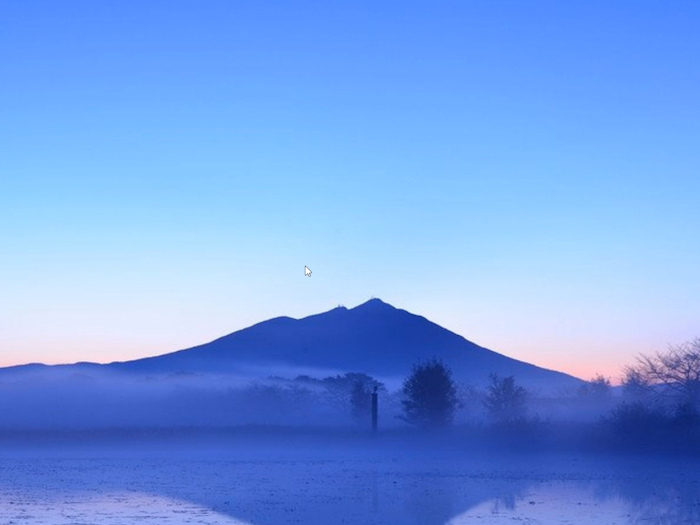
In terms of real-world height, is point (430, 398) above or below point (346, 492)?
above

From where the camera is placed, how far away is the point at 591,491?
120ft

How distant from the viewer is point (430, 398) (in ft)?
250

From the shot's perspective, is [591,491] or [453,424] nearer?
[591,491]

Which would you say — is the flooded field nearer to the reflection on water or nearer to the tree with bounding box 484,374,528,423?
the reflection on water

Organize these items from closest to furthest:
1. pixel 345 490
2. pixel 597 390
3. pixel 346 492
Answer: pixel 346 492, pixel 345 490, pixel 597 390

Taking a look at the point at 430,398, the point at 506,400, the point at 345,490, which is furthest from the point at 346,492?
the point at 506,400

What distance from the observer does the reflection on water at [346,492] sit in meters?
28.5

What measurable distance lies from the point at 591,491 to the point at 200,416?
99715mm

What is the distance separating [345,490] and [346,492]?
789 millimetres

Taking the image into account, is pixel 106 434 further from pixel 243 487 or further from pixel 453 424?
pixel 243 487

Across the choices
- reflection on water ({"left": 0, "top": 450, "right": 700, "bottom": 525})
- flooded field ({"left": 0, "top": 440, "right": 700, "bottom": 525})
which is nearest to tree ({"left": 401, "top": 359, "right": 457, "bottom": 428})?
flooded field ({"left": 0, "top": 440, "right": 700, "bottom": 525})

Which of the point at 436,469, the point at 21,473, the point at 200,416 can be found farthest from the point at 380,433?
the point at 200,416

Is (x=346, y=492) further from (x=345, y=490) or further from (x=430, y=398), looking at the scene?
(x=430, y=398)

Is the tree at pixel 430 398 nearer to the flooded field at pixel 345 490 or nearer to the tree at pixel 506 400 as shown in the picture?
the tree at pixel 506 400
